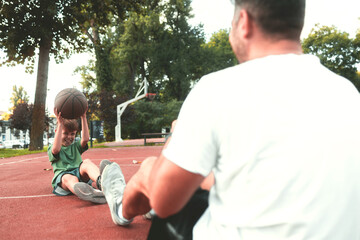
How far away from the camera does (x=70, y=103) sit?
14.7 feet

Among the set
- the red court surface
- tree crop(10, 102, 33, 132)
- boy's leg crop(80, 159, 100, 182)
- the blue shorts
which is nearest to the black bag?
the red court surface

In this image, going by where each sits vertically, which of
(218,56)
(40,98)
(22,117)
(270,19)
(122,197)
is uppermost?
(218,56)

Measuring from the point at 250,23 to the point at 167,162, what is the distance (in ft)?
1.89

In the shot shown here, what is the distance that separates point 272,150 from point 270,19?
18.3 inches

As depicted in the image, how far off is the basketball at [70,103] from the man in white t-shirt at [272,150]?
11.9 feet

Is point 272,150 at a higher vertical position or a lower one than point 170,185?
higher

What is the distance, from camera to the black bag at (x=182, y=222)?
1224mm

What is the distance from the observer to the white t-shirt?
37.6 inches

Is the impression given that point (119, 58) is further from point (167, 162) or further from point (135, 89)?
point (167, 162)

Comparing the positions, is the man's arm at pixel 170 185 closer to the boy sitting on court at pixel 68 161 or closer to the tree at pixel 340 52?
the boy sitting on court at pixel 68 161

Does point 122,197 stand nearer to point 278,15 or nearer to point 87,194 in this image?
point 87,194

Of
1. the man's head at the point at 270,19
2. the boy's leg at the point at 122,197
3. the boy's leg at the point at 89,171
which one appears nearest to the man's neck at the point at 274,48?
the man's head at the point at 270,19

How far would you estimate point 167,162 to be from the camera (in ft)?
3.25

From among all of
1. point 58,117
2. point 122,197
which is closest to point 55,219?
point 122,197
